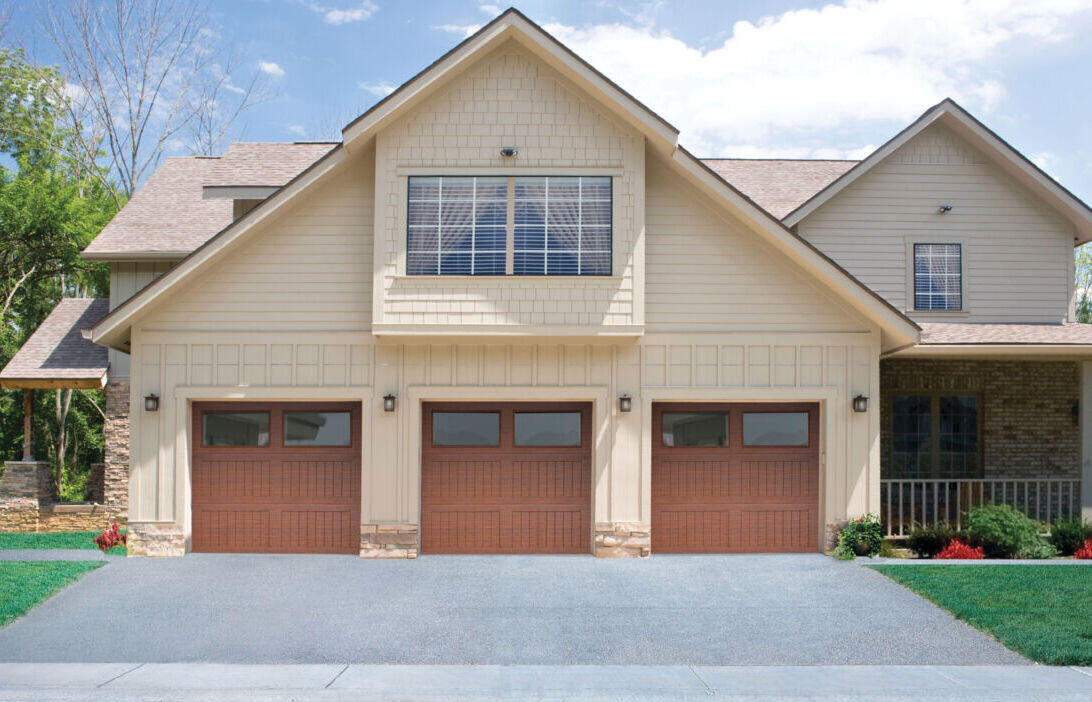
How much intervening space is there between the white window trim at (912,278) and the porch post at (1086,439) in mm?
2068

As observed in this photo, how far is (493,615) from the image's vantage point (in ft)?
28.3

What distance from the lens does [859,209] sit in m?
14.1

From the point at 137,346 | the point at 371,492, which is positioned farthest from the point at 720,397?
the point at 137,346

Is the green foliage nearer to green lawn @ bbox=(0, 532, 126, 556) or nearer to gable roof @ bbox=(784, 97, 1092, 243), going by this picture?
gable roof @ bbox=(784, 97, 1092, 243)

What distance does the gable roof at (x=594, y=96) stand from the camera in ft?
34.4

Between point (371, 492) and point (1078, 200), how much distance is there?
42.3ft

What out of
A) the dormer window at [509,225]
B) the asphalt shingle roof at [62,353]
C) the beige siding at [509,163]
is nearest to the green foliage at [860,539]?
the beige siding at [509,163]

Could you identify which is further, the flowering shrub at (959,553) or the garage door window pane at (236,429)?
the garage door window pane at (236,429)

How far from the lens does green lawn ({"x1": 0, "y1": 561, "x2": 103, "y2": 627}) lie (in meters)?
8.81

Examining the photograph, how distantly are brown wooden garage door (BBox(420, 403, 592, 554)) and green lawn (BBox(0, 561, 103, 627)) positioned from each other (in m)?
4.59

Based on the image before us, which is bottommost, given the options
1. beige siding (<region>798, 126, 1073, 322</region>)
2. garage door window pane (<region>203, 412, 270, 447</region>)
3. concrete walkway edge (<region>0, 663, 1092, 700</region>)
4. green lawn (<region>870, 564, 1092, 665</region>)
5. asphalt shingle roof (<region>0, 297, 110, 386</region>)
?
concrete walkway edge (<region>0, 663, 1092, 700</region>)

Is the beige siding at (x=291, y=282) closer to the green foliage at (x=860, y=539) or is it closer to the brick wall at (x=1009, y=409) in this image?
the green foliage at (x=860, y=539)

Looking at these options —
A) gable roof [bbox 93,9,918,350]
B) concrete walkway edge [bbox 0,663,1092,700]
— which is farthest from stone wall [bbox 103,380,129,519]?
concrete walkway edge [bbox 0,663,1092,700]

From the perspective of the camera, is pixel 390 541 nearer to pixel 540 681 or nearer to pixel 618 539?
pixel 618 539
